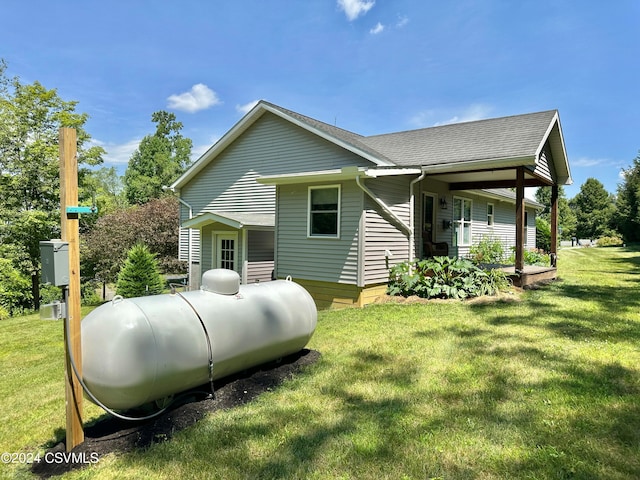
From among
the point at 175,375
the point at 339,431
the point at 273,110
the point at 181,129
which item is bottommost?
the point at 339,431

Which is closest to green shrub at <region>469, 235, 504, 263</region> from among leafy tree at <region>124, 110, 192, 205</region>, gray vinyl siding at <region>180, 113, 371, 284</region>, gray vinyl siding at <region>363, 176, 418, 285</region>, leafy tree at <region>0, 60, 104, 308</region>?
gray vinyl siding at <region>363, 176, 418, 285</region>

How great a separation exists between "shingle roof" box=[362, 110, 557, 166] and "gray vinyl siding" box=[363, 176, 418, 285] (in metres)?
1.12

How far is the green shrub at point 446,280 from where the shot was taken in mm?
8750

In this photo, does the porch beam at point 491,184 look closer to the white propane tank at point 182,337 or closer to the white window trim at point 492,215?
the white window trim at point 492,215

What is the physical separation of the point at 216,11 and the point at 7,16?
801 centimetres

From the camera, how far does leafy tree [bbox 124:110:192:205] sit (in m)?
34.8

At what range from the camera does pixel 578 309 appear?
731 cm

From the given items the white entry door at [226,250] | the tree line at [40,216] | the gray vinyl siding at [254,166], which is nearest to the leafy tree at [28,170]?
the tree line at [40,216]

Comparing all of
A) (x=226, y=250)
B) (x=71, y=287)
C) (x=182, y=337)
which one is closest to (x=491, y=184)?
(x=226, y=250)

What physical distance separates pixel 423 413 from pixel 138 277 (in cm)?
1000

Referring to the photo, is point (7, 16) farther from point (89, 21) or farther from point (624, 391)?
point (624, 391)

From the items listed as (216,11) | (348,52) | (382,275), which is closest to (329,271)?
(382,275)

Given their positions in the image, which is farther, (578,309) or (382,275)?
(382,275)

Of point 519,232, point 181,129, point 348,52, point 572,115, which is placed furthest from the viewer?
point 181,129
